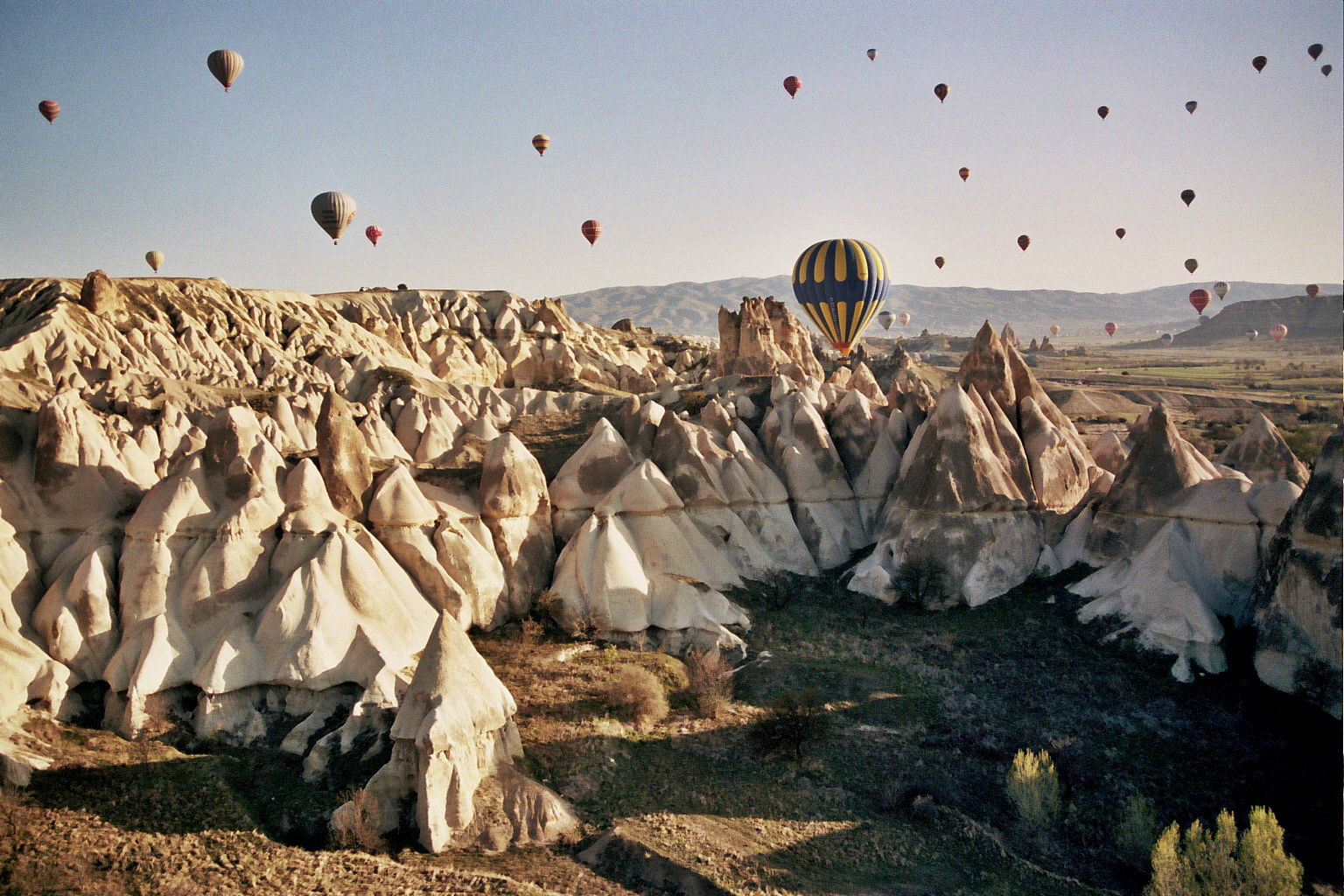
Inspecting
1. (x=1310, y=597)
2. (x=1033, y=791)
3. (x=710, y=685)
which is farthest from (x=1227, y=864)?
(x=710, y=685)

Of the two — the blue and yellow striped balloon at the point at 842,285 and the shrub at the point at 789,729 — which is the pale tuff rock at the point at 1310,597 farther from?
Answer: the blue and yellow striped balloon at the point at 842,285

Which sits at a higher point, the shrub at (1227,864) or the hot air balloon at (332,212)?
the hot air balloon at (332,212)

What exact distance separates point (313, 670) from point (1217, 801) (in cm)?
1676

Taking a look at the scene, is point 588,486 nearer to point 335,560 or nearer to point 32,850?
point 335,560

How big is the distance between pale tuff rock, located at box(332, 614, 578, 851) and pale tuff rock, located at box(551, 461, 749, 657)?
262 inches

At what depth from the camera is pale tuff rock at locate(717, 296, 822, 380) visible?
205 ft

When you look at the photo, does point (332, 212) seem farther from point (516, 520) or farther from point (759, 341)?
point (516, 520)

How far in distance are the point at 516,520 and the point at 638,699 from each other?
7.10 meters

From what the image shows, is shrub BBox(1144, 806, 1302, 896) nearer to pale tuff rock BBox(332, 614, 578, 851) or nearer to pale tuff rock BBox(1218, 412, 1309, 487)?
pale tuff rock BBox(332, 614, 578, 851)

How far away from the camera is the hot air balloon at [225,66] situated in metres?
44.4

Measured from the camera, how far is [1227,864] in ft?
45.7

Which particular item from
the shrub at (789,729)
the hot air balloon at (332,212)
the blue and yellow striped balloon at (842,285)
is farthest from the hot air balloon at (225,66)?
the shrub at (789,729)

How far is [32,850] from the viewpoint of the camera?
13312 millimetres

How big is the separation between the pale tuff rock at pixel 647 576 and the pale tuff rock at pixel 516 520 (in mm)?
716
